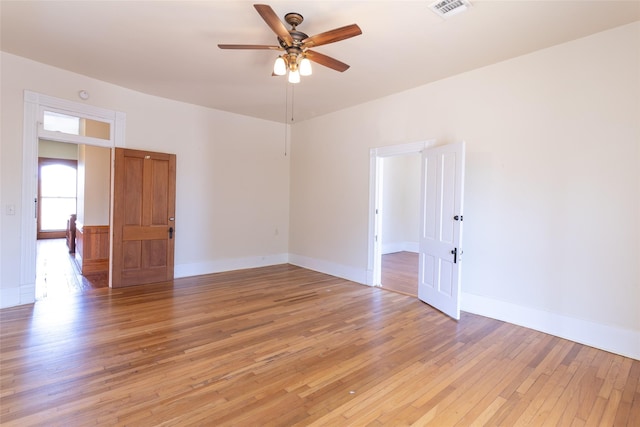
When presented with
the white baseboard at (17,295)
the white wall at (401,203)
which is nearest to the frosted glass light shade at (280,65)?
the white baseboard at (17,295)

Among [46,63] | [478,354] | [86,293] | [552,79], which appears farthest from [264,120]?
[478,354]

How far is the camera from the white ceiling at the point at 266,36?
107 inches

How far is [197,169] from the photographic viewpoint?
5.70 m

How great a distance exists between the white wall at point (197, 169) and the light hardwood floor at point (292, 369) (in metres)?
1.60

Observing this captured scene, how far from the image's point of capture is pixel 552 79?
3324 millimetres

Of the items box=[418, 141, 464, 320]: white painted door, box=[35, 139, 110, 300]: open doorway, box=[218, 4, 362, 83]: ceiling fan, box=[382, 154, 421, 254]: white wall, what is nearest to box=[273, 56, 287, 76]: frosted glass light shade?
box=[218, 4, 362, 83]: ceiling fan

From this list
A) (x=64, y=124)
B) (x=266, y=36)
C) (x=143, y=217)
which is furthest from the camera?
(x=64, y=124)

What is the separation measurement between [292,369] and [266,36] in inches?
126

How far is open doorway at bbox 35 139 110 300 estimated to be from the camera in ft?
17.0

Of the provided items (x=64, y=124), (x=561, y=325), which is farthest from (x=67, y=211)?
(x=561, y=325)

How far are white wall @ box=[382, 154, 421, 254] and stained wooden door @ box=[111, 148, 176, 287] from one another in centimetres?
532

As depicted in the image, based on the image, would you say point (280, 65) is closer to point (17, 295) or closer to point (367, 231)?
point (367, 231)

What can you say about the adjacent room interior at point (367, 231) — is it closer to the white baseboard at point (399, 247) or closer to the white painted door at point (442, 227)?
the white painted door at point (442, 227)

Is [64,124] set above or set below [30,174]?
above
